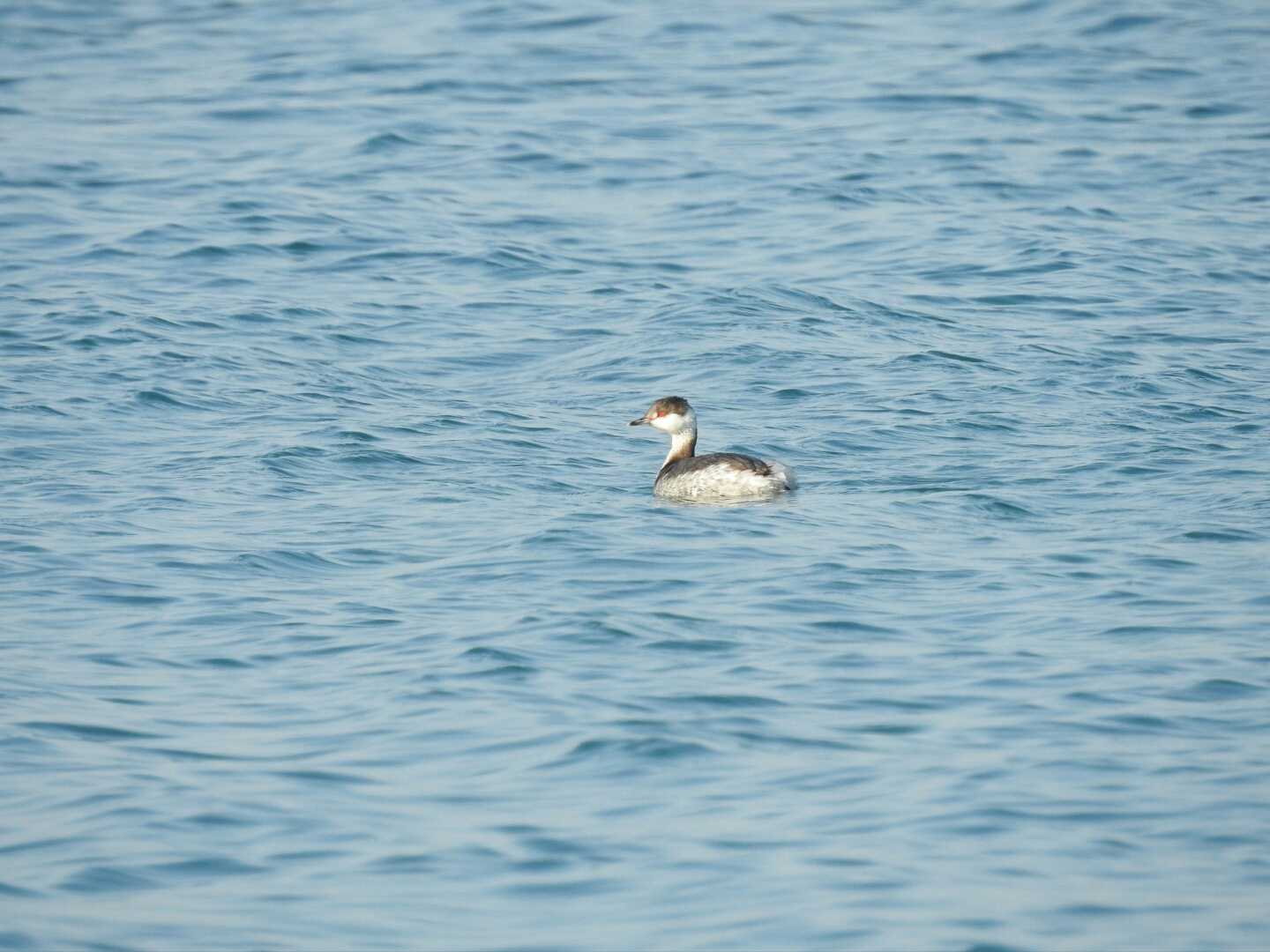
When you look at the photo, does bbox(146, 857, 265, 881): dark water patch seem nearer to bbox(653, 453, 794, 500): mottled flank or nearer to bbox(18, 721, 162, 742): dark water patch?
bbox(18, 721, 162, 742): dark water patch

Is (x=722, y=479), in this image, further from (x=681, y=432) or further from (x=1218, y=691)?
(x=1218, y=691)

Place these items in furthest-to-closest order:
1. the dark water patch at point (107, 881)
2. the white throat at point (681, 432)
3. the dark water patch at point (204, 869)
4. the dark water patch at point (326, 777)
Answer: the white throat at point (681, 432)
the dark water patch at point (326, 777)
the dark water patch at point (204, 869)
the dark water patch at point (107, 881)

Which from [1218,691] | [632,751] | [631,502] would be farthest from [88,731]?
[1218,691]

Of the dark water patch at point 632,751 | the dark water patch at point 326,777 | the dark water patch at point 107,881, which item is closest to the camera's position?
the dark water patch at point 107,881

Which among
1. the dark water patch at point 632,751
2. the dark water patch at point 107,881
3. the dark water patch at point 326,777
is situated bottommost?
the dark water patch at point 632,751

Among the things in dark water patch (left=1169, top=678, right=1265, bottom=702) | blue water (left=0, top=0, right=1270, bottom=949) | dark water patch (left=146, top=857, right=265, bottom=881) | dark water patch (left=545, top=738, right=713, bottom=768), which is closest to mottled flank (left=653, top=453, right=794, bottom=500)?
blue water (left=0, top=0, right=1270, bottom=949)

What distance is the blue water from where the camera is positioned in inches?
323

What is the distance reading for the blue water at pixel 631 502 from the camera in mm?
8211

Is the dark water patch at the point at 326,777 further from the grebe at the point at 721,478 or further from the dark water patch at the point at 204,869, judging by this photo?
the grebe at the point at 721,478

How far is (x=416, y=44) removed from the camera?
1260 inches

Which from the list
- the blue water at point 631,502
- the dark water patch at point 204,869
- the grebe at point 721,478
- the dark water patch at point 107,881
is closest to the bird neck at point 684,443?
the grebe at point 721,478

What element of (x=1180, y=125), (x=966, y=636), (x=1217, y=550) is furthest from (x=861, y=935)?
(x=1180, y=125)

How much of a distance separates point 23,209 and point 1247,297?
14.8 m

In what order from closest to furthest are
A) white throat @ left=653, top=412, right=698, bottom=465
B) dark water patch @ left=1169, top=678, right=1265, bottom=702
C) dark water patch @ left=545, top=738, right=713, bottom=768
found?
1. dark water patch @ left=545, top=738, right=713, bottom=768
2. dark water patch @ left=1169, top=678, right=1265, bottom=702
3. white throat @ left=653, top=412, right=698, bottom=465
